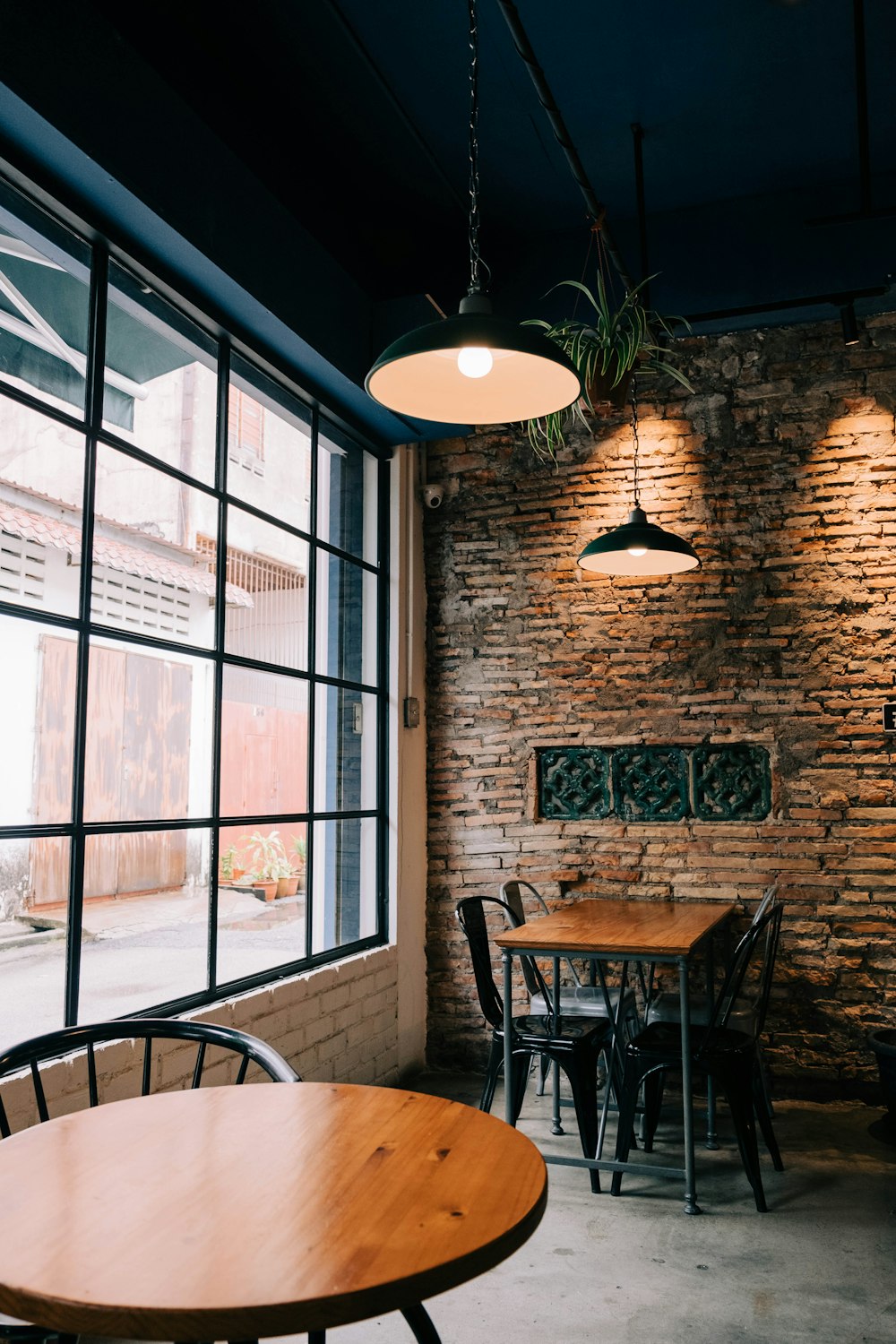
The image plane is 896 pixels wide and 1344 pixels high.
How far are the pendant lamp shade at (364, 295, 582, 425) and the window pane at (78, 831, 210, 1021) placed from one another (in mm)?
1540

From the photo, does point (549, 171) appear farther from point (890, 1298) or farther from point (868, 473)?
point (890, 1298)

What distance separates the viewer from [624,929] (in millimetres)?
3854

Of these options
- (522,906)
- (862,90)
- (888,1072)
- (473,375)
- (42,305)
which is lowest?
(888,1072)

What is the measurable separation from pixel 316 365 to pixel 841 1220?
362cm

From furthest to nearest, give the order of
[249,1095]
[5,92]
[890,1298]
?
[890,1298] < [5,92] < [249,1095]

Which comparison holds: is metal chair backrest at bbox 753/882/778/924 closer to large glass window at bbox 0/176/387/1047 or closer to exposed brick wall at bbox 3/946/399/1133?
exposed brick wall at bbox 3/946/399/1133

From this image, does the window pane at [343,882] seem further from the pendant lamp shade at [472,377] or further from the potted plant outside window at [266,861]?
the pendant lamp shade at [472,377]

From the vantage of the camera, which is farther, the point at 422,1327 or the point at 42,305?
the point at 42,305

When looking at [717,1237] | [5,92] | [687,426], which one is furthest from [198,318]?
[717,1237]

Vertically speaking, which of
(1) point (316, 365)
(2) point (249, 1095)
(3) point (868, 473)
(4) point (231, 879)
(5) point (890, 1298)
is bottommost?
(5) point (890, 1298)

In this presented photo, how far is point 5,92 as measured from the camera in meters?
2.43

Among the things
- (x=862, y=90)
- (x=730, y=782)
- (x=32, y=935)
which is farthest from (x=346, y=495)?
(x=32, y=935)

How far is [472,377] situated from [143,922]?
191 centimetres

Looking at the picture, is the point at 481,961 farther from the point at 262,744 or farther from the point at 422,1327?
A: the point at 422,1327
